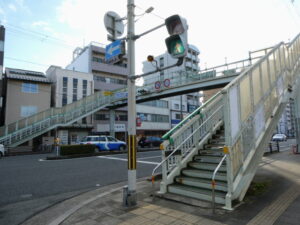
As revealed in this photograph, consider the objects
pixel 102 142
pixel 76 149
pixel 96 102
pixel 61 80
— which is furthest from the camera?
pixel 61 80

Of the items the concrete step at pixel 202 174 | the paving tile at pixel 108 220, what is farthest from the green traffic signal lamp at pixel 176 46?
the paving tile at pixel 108 220

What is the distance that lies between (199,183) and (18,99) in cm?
2527

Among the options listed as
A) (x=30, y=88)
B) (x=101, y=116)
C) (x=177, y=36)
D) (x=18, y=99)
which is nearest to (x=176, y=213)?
(x=177, y=36)

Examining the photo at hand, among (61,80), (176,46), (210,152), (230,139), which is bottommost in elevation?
(210,152)

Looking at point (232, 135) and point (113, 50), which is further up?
point (113, 50)

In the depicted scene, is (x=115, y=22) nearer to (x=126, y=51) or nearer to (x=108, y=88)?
(x=126, y=51)

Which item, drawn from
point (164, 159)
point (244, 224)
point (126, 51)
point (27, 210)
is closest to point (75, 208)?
point (27, 210)

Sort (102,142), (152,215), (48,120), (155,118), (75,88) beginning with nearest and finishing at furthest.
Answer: (152,215), (102,142), (48,120), (75,88), (155,118)

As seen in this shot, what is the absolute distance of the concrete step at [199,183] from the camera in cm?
447

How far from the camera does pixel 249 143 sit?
495 centimetres

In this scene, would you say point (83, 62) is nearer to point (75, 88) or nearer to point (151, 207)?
point (75, 88)

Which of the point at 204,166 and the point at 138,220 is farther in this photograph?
the point at 204,166

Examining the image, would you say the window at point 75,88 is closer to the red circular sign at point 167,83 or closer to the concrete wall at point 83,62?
the concrete wall at point 83,62

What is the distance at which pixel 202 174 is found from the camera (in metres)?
5.06
